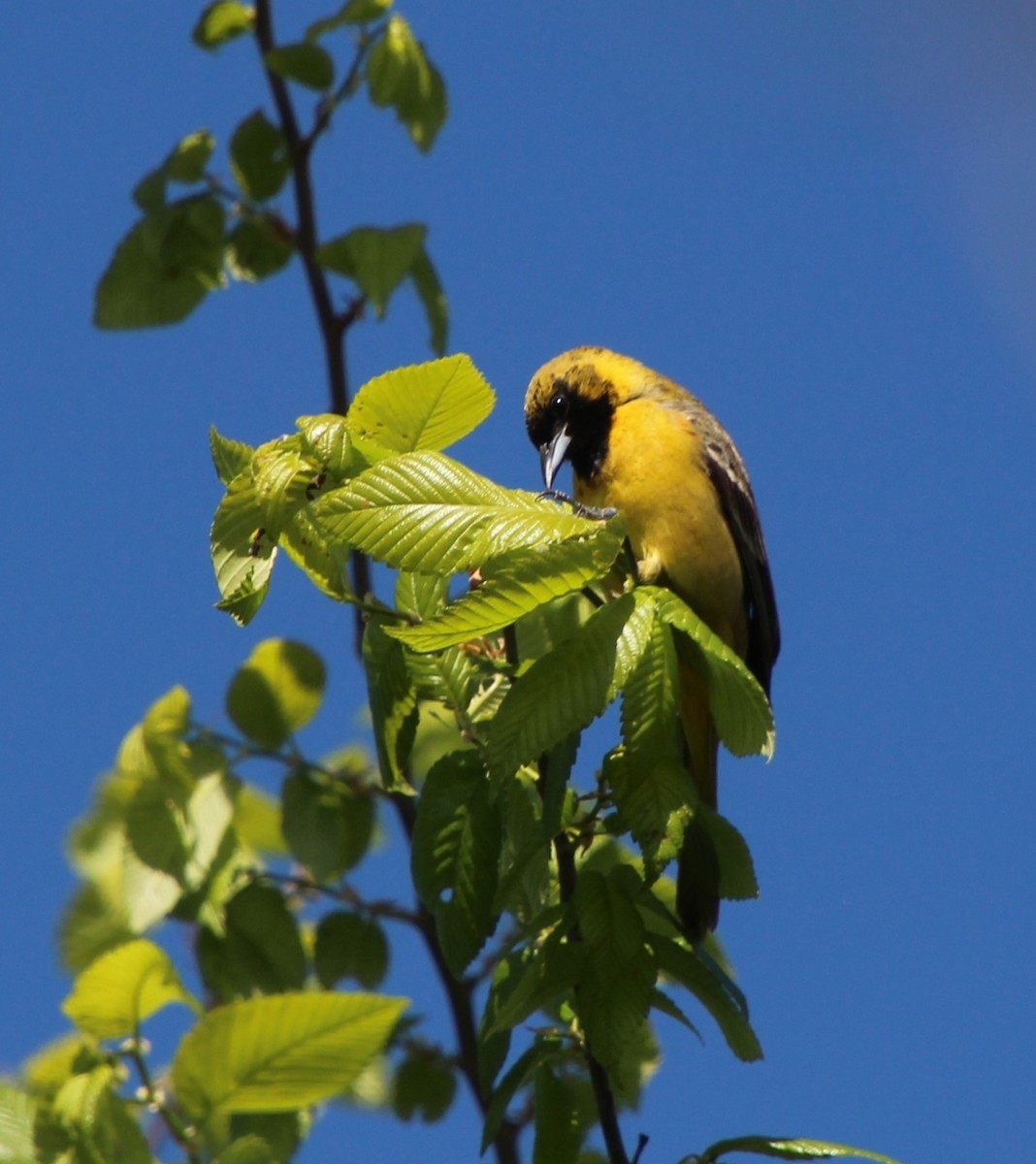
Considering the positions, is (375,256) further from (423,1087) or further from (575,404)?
(423,1087)

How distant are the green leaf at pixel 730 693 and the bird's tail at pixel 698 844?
7.4 inches

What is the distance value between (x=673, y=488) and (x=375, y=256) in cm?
92

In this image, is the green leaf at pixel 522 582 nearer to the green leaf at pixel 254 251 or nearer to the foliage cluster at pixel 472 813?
the foliage cluster at pixel 472 813

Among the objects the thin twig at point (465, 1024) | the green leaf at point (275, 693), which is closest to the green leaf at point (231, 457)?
the thin twig at point (465, 1024)

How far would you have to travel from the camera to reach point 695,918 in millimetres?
2908

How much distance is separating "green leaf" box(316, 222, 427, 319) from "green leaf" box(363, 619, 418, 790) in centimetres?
162

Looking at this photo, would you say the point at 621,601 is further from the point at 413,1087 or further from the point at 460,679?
the point at 413,1087

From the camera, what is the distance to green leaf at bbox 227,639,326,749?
11.6 ft

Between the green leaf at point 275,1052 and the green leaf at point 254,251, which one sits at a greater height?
the green leaf at point 254,251

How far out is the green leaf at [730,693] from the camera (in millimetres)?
2143

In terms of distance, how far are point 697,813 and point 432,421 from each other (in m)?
0.68

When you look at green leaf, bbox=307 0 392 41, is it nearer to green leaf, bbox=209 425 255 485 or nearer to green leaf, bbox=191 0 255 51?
green leaf, bbox=191 0 255 51

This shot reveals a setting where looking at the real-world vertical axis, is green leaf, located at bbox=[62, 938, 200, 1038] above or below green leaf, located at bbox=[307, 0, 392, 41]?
below

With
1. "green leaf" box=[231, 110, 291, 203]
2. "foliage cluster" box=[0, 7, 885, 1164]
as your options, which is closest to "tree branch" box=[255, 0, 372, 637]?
"green leaf" box=[231, 110, 291, 203]
